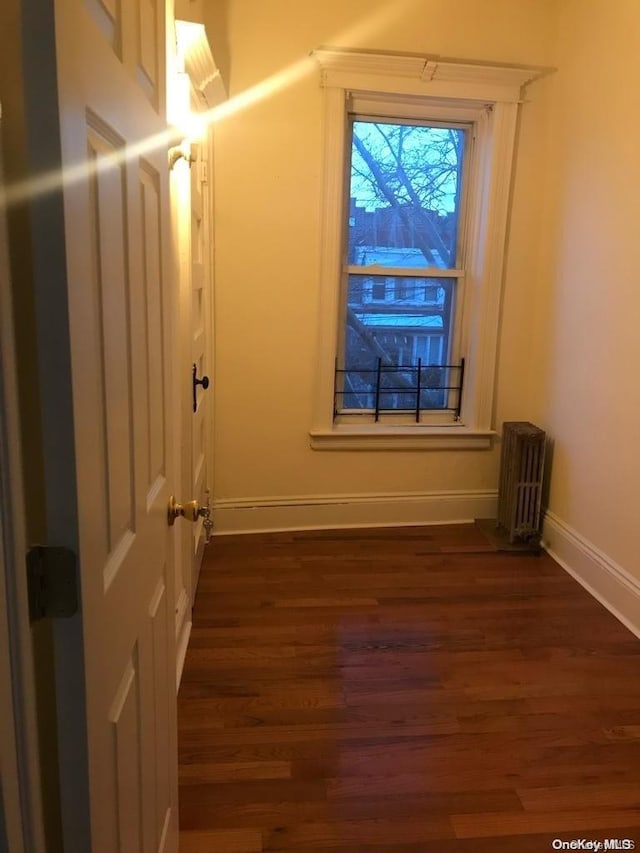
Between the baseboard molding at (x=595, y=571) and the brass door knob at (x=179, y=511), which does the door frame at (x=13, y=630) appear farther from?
the baseboard molding at (x=595, y=571)

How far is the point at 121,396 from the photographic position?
97 cm

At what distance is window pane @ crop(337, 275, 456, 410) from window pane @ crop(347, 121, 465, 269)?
135mm

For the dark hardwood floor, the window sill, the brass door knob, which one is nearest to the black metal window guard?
the window sill

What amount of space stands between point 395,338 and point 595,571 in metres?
1.63

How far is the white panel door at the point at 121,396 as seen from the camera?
0.74 m

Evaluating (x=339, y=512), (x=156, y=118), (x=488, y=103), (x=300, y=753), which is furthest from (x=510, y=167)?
(x=300, y=753)

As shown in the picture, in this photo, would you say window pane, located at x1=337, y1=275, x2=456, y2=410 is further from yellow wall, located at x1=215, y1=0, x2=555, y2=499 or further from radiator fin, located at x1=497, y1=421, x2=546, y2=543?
radiator fin, located at x1=497, y1=421, x2=546, y2=543

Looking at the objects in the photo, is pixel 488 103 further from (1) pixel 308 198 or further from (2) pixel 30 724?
(2) pixel 30 724

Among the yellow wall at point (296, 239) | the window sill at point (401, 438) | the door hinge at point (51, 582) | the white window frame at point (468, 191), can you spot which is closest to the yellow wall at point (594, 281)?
the yellow wall at point (296, 239)

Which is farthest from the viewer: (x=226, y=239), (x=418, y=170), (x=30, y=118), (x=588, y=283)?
(x=418, y=170)

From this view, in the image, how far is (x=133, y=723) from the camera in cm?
108

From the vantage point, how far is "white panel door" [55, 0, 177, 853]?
745mm

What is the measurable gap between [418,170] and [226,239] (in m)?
1.15

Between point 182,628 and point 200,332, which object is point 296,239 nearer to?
point 200,332
